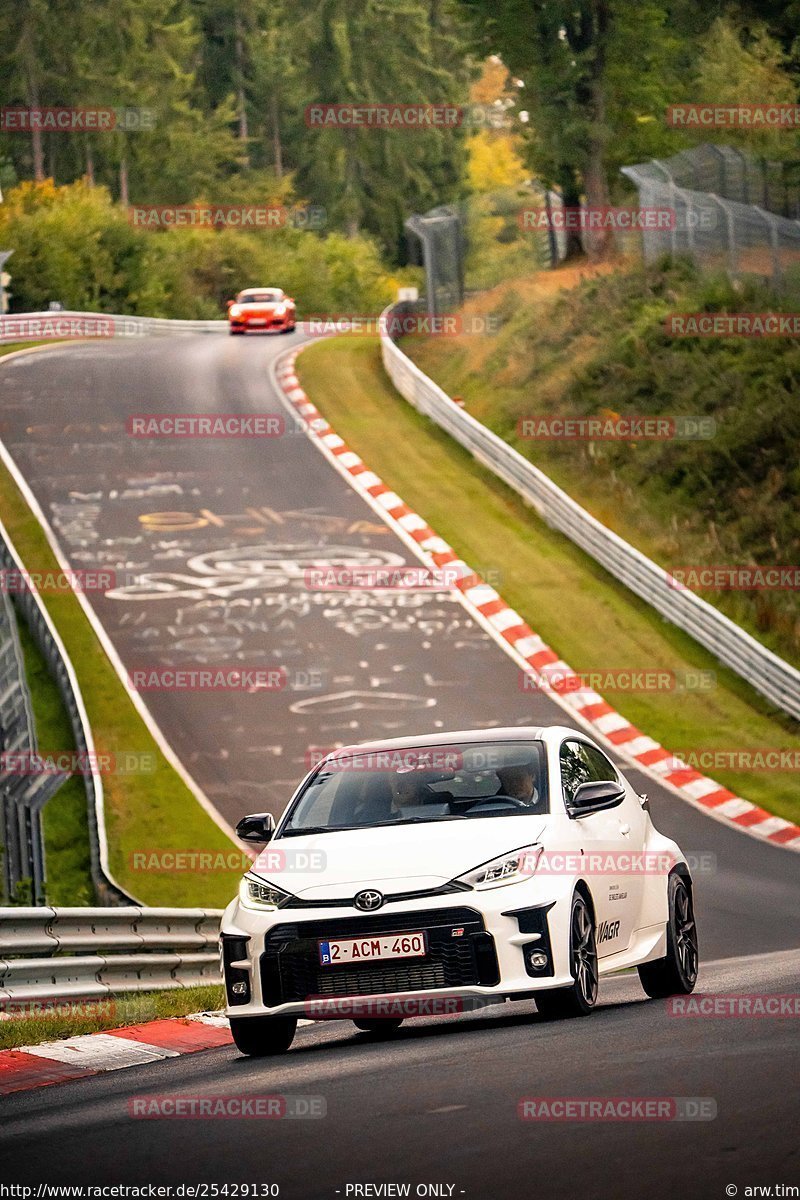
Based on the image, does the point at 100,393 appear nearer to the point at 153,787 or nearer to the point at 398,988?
the point at 153,787

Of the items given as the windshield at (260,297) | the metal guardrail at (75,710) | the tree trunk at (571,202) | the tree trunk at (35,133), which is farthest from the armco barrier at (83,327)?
the metal guardrail at (75,710)

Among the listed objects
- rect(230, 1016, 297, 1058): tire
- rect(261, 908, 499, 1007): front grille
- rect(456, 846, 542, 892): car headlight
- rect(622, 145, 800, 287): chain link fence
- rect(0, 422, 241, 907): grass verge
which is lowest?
rect(0, 422, 241, 907): grass verge

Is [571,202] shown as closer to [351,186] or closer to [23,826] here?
[23,826]

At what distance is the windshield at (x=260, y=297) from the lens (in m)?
55.7

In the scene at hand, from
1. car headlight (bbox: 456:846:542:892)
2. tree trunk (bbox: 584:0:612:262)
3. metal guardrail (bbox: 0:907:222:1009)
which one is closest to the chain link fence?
tree trunk (bbox: 584:0:612:262)

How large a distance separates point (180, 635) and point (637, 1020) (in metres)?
17.9

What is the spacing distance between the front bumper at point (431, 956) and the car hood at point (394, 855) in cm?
13

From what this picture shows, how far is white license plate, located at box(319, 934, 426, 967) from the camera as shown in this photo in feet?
29.8

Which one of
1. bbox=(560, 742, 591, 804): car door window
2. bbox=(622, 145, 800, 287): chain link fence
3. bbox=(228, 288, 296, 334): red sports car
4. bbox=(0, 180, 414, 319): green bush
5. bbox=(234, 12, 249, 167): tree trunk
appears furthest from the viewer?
bbox=(234, 12, 249, 167): tree trunk

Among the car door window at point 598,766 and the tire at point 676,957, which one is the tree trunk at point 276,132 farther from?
Result: the tire at point 676,957

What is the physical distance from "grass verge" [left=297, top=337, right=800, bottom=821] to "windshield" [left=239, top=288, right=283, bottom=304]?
14771mm

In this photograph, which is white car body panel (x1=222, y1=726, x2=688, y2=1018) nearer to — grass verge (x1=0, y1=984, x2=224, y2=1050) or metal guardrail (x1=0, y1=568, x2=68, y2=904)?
grass verge (x1=0, y1=984, x2=224, y2=1050)

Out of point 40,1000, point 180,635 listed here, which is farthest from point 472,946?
point 180,635

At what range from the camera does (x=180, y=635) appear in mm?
26578
